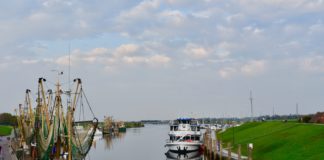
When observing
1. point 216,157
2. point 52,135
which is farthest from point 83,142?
point 216,157

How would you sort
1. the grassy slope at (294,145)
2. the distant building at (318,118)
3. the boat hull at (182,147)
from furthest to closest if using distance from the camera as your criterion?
the boat hull at (182,147) → the distant building at (318,118) → the grassy slope at (294,145)

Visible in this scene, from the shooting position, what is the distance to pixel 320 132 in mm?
79250

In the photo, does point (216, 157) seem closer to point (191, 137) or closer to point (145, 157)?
point (191, 137)

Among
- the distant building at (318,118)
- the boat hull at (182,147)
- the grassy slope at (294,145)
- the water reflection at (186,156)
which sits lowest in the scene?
the water reflection at (186,156)

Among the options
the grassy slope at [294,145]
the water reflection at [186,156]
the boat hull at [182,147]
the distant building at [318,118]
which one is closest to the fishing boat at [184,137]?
the boat hull at [182,147]

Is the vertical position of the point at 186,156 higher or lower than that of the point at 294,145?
lower

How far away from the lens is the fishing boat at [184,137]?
108625 millimetres

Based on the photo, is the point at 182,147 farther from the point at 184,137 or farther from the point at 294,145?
the point at 294,145

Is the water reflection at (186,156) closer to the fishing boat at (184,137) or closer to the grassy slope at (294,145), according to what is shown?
the fishing boat at (184,137)

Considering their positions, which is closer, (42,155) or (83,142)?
(42,155)

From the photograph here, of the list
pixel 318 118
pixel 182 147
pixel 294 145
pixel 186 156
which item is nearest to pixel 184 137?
pixel 182 147

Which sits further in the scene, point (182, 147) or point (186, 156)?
point (186, 156)

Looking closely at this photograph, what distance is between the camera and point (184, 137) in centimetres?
11238

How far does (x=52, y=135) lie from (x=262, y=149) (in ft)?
124
